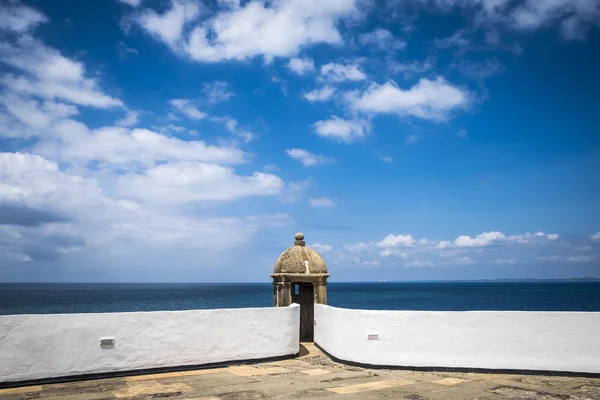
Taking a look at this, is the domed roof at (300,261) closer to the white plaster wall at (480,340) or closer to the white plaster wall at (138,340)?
the white plaster wall at (138,340)

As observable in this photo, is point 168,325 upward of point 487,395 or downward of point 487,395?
upward

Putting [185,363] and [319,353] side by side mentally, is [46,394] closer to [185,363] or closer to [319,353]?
[185,363]

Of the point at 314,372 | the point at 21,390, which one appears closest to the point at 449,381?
the point at 314,372

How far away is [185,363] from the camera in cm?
994

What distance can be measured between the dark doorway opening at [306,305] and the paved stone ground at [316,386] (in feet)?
14.3

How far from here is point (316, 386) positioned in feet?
27.7

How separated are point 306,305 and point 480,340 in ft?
19.9

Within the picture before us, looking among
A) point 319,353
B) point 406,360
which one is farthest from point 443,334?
point 319,353

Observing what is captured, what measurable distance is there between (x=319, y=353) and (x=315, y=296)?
1.95 m

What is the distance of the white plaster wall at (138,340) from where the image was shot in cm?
860

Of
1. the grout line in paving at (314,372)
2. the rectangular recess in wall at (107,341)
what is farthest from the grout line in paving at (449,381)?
the rectangular recess in wall at (107,341)

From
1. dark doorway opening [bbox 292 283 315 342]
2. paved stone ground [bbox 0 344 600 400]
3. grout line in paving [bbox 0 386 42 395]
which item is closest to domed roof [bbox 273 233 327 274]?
dark doorway opening [bbox 292 283 315 342]

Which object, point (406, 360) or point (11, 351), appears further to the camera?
point (406, 360)

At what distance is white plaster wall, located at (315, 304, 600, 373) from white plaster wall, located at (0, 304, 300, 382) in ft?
6.48
